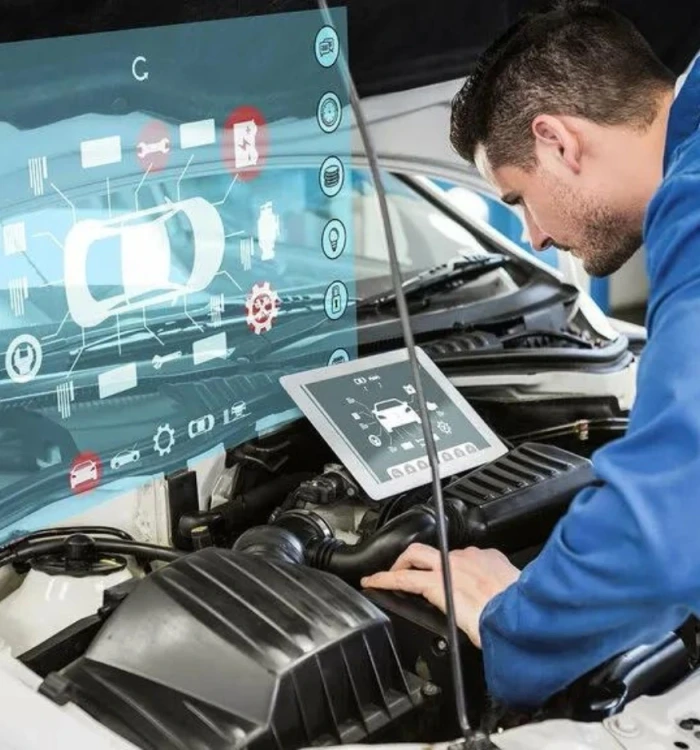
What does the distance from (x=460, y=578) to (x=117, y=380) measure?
1.66 ft

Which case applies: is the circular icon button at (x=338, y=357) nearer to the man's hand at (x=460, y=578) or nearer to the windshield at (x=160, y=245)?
the windshield at (x=160, y=245)

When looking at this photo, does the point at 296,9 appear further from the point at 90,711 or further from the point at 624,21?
the point at 90,711

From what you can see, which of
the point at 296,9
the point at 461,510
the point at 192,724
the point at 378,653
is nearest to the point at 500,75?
the point at 296,9

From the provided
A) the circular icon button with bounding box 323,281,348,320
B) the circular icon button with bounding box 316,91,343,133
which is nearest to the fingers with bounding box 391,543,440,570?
the circular icon button with bounding box 323,281,348,320

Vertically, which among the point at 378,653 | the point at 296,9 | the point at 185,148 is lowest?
the point at 378,653

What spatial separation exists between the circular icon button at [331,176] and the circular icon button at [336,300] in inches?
5.8

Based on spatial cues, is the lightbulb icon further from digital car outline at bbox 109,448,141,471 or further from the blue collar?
the blue collar

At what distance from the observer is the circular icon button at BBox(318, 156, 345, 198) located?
5.98ft

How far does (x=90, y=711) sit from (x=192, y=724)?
0.10 metres

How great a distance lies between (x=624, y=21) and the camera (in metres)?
1.42

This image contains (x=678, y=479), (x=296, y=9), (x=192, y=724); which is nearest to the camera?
(x=678, y=479)

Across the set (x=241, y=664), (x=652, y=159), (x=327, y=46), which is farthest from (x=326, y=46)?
(x=241, y=664)

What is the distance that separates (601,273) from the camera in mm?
1436

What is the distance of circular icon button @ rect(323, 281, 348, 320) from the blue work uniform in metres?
0.79
